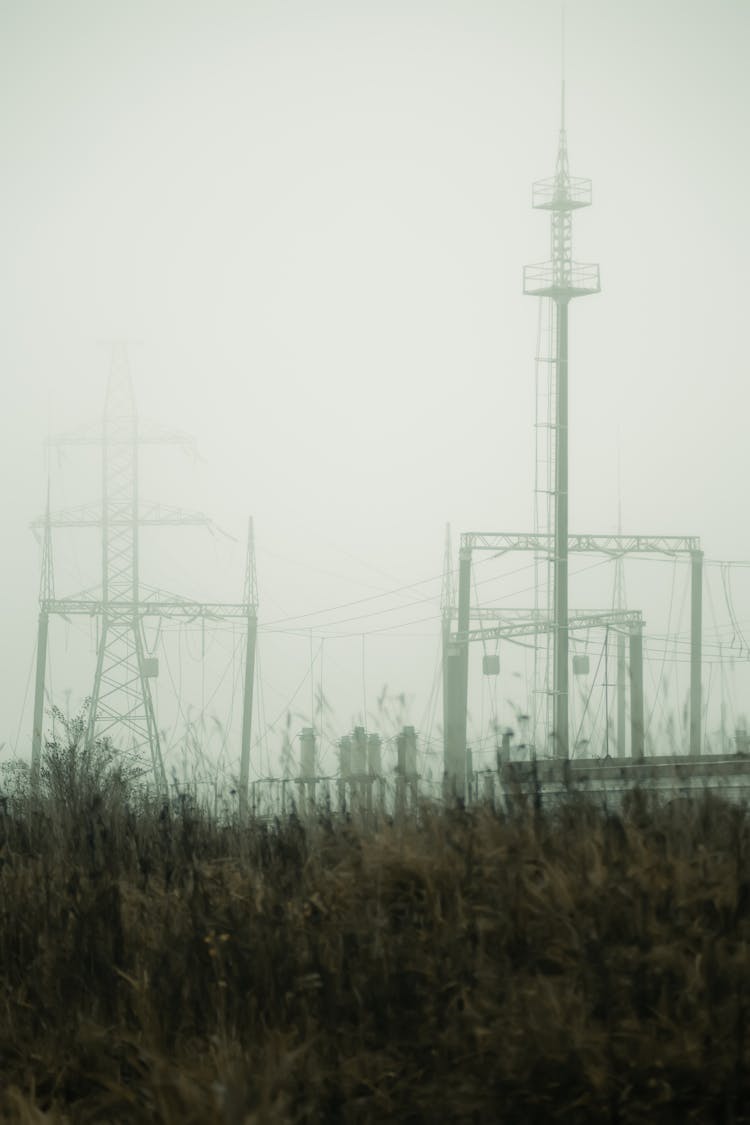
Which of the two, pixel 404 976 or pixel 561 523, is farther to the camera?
pixel 561 523

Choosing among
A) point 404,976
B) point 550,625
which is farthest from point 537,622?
point 404,976

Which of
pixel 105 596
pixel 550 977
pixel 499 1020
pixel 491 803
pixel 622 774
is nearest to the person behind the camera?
pixel 499 1020

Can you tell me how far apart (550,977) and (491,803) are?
2.49 metres

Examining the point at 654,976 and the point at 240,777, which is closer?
the point at 654,976

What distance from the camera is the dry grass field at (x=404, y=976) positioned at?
6.00 meters

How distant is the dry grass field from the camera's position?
600 centimetres

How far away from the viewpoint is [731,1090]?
5777mm

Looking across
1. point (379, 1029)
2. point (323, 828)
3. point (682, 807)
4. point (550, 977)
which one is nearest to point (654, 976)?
point (550, 977)

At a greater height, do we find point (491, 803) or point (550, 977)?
point (491, 803)

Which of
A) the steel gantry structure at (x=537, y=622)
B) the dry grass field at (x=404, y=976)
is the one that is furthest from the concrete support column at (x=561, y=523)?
the dry grass field at (x=404, y=976)

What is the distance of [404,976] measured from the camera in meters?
7.04

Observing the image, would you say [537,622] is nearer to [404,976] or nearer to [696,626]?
[696,626]

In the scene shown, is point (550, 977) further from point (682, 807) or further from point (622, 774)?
point (622, 774)

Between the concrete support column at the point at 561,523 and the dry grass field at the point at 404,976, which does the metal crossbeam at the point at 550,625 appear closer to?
the concrete support column at the point at 561,523
